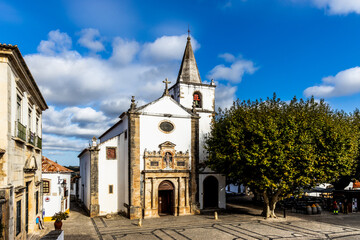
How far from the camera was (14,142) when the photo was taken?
12711 millimetres

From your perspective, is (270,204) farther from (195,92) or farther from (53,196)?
(53,196)

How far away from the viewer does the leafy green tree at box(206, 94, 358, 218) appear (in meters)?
22.3

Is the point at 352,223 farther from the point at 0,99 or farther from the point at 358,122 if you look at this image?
the point at 0,99

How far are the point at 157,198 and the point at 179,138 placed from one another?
19.0ft

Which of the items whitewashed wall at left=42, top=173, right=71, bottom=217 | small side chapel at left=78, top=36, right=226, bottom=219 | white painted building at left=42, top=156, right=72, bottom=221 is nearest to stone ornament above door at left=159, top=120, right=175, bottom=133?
small side chapel at left=78, top=36, right=226, bottom=219

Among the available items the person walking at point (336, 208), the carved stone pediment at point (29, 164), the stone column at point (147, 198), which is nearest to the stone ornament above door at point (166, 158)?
the stone column at point (147, 198)

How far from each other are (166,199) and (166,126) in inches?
266

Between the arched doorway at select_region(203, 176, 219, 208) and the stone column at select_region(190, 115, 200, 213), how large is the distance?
164 cm

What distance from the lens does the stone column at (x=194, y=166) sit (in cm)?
2744

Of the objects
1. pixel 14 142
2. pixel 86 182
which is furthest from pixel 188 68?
pixel 14 142

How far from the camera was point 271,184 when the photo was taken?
22375mm

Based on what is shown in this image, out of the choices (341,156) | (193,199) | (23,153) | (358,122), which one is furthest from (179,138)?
(358,122)

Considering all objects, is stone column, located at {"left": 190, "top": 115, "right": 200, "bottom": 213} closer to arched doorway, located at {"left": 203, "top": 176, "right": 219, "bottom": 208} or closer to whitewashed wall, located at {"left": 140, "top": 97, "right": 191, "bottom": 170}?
whitewashed wall, located at {"left": 140, "top": 97, "right": 191, "bottom": 170}

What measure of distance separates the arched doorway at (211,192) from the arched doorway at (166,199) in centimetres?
362
